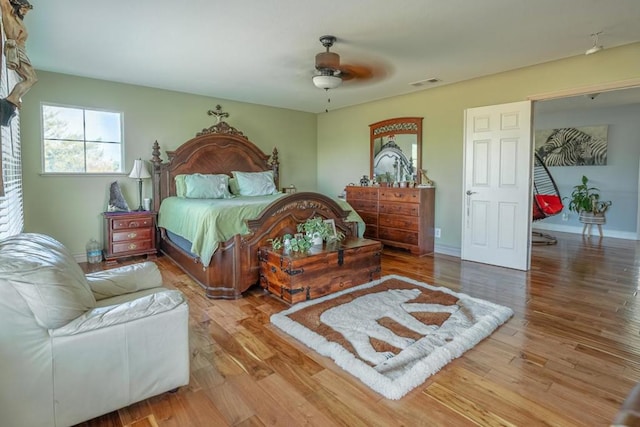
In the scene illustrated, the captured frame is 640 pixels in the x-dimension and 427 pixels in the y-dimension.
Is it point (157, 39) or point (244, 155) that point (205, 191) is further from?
point (157, 39)

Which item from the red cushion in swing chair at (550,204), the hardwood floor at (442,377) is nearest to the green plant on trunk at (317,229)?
the hardwood floor at (442,377)

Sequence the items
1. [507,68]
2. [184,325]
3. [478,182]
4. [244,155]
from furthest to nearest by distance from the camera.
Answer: [244,155] → [478,182] → [507,68] → [184,325]

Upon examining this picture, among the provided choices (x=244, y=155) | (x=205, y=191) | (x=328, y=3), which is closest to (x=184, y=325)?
(x=328, y=3)

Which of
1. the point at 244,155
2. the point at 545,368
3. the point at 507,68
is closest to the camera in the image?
the point at 545,368

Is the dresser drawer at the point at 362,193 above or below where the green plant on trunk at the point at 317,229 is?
above

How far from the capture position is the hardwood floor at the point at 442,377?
1674 mm

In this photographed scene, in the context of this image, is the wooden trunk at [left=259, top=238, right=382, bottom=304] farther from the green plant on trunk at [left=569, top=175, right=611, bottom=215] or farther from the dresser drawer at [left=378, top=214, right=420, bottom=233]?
the green plant on trunk at [left=569, top=175, right=611, bottom=215]

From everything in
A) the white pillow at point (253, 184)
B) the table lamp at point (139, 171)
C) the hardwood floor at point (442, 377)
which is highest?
the table lamp at point (139, 171)

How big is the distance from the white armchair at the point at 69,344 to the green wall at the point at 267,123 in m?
3.23

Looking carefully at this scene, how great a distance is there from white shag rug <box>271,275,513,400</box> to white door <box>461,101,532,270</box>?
60.6 inches

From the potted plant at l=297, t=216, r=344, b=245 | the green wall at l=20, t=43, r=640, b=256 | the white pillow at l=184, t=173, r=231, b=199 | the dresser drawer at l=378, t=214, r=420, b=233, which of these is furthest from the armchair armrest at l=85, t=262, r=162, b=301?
the dresser drawer at l=378, t=214, r=420, b=233

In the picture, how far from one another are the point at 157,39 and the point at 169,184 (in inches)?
92.4

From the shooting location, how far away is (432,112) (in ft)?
17.0

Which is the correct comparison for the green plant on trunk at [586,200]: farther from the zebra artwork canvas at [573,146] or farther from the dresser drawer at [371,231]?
the dresser drawer at [371,231]
